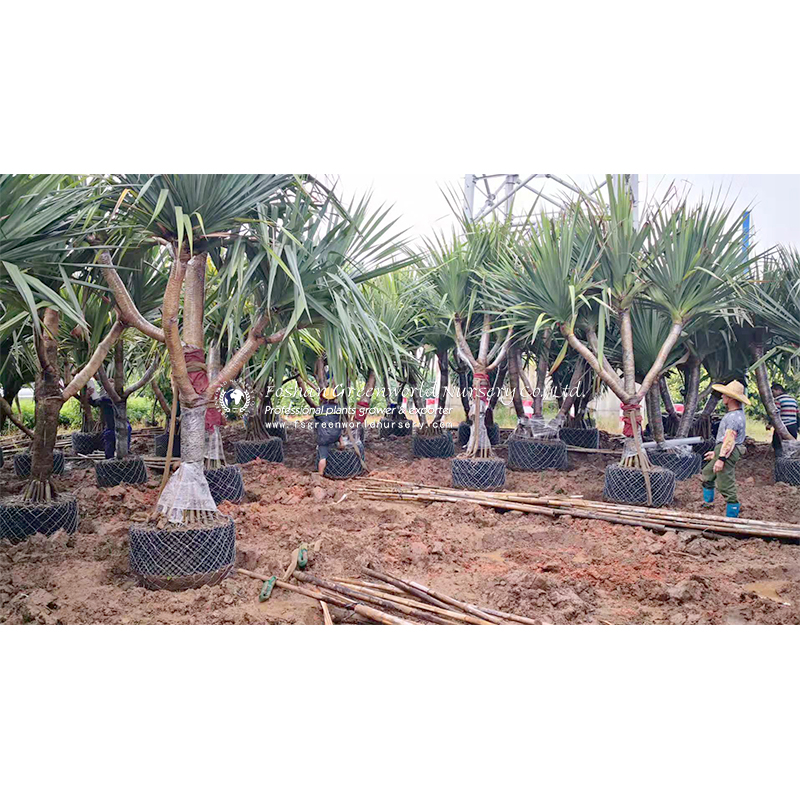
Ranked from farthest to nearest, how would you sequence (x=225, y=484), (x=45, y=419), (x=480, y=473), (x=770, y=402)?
1. (x=770, y=402)
2. (x=480, y=473)
3. (x=225, y=484)
4. (x=45, y=419)

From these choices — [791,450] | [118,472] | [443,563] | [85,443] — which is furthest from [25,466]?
[791,450]

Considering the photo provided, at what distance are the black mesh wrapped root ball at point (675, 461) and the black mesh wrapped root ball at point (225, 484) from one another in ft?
12.0

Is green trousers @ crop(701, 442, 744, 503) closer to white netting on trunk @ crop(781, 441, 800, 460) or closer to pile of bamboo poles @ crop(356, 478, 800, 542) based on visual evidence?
pile of bamboo poles @ crop(356, 478, 800, 542)

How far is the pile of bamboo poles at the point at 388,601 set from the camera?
10.1 feet

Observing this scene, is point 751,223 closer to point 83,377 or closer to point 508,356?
point 508,356

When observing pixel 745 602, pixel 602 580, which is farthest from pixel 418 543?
pixel 745 602

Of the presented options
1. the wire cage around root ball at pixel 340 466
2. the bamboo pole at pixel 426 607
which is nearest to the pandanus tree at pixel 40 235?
the bamboo pole at pixel 426 607

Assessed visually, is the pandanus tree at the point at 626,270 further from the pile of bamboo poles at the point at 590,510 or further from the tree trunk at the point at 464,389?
the tree trunk at the point at 464,389

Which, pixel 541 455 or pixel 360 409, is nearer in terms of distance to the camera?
pixel 541 455

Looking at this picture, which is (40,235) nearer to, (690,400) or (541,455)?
(541,455)

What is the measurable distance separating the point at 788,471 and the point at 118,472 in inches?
229

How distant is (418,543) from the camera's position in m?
4.20

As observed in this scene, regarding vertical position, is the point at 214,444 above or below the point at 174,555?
above

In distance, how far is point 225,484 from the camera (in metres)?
5.05
